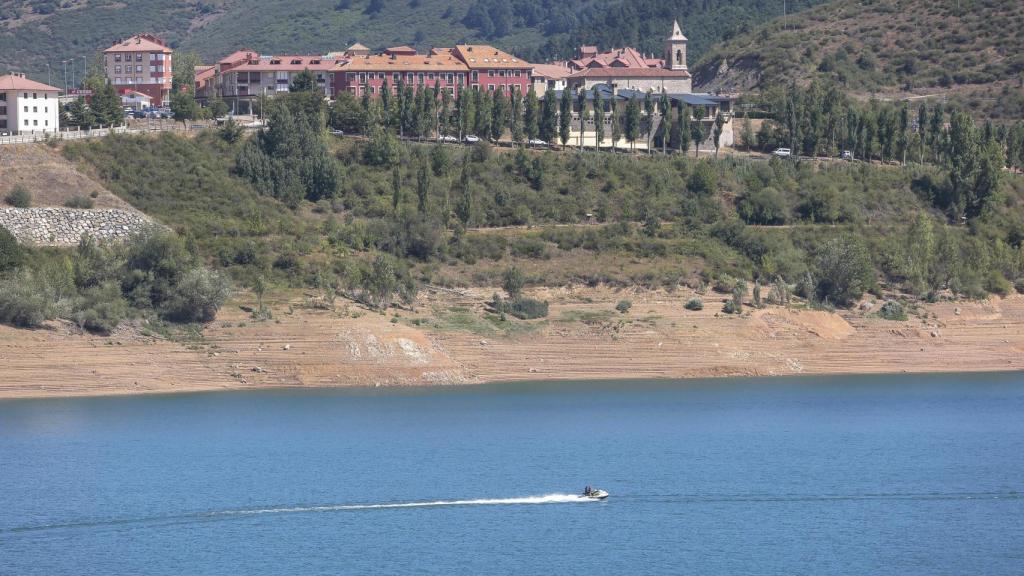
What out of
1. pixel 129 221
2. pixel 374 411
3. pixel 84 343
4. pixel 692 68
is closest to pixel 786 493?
pixel 374 411

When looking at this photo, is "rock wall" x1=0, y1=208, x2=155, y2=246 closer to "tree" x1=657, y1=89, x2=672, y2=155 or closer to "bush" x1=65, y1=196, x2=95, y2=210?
"bush" x1=65, y1=196, x2=95, y2=210

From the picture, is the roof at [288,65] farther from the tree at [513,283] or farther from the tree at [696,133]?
the tree at [513,283]

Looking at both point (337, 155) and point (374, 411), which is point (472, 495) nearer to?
point (374, 411)

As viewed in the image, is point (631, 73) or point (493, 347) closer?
point (493, 347)

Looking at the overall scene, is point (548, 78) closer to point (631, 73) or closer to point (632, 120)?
point (631, 73)

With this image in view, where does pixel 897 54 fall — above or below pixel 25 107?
above

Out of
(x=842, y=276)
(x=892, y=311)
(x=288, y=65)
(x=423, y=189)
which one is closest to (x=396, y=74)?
(x=288, y=65)
